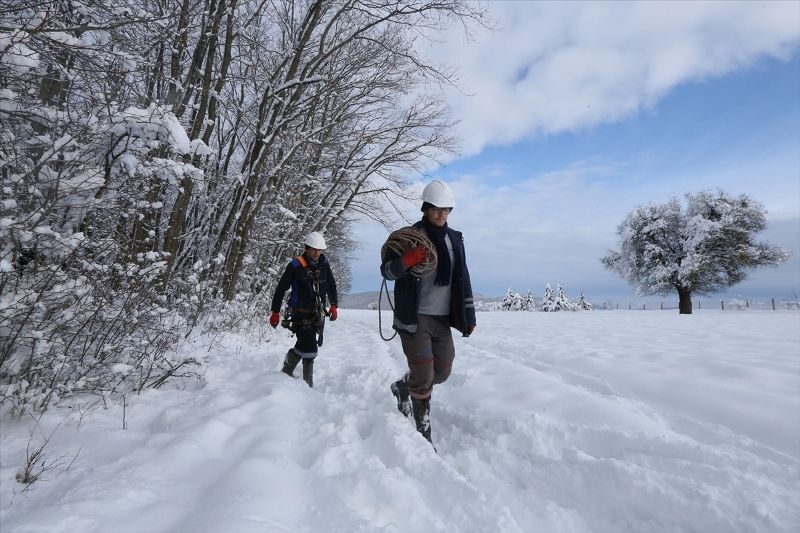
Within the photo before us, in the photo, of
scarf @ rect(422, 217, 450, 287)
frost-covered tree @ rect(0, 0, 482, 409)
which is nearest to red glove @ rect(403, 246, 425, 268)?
scarf @ rect(422, 217, 450, 287)

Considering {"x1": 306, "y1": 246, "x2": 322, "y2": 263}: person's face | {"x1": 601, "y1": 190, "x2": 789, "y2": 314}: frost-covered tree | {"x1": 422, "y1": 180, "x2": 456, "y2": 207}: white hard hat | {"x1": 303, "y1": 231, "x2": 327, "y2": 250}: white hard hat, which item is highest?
{"x1": 601, "y1": 190, "x2": 789, "y2": 314}: frost-covered tree

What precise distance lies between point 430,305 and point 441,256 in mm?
446

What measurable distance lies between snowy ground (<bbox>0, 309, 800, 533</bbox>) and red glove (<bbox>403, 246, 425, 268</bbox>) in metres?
1.29

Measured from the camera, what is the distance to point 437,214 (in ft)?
11.2

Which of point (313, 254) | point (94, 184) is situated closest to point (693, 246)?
point (313, 254)

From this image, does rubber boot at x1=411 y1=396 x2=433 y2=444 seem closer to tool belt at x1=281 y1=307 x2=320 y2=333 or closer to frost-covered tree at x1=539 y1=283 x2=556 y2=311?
tool belt at x1=281 y1=307 x2=320 y2=333

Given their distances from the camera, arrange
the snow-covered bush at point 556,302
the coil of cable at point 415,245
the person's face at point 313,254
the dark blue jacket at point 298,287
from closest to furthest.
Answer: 1. the coil of cable at point 415,245
2. the dark blue jacket at point 298,287
3. the person's face at point 313,254
4. the snow-covered bush at point 556,302

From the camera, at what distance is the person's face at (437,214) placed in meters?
3.40

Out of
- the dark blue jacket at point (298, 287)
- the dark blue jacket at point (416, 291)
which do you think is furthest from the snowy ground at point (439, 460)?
the dark blue jacket at point (298, 287)

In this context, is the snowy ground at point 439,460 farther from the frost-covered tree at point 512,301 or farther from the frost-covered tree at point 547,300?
the frost-covered tree at point 512,301

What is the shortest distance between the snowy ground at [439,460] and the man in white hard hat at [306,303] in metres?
0.69

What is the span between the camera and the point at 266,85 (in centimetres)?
761

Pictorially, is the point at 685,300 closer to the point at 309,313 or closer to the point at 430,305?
the point at 309,313

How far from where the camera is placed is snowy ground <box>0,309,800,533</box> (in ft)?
6.03
